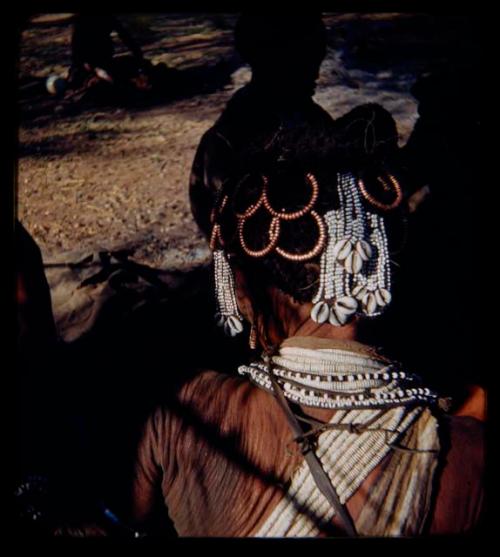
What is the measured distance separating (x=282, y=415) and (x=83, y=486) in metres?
0.74

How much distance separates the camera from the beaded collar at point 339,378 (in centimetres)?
143

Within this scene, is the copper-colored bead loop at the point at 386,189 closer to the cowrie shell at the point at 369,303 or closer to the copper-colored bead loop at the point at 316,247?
the copper-colored bead loop at the point at 316,247

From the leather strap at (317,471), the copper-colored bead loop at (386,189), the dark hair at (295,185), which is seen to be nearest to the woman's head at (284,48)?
the dark hair at (295,185)

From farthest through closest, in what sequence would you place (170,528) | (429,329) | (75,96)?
(75,96) < (429,329) < (170,528)

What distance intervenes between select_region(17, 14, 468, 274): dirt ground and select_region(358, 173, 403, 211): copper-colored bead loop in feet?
8.93

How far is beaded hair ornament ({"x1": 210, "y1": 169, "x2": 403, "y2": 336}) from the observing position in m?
1.47

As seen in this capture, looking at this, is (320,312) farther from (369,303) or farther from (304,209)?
(304,209)

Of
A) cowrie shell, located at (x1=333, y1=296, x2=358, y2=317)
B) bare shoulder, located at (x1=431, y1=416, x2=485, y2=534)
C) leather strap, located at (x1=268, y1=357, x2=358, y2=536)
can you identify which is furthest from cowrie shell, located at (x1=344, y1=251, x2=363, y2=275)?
bare shoulder, located at (x1=431, y1=416, x2=485, y2=534)

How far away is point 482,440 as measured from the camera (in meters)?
1.48

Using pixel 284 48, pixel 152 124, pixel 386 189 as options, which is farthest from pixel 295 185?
pixel 152 124

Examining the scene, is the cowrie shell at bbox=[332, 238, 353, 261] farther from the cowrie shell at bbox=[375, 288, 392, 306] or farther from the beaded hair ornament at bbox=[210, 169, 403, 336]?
the cowrie shell at bbox=[375, 288, 392, 306]

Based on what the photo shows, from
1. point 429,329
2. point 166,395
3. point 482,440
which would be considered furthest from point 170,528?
point 429,329

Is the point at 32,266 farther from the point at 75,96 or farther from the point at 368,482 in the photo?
the point at 75,96

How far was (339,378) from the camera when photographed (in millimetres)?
1444
